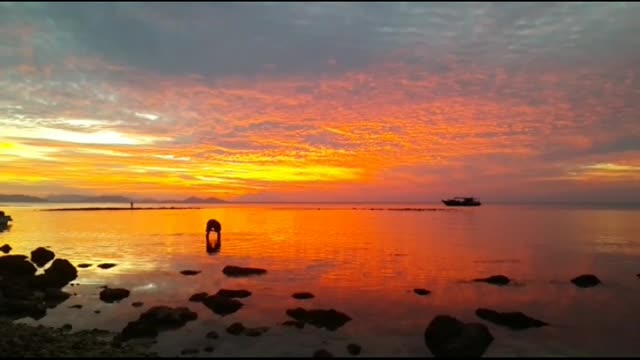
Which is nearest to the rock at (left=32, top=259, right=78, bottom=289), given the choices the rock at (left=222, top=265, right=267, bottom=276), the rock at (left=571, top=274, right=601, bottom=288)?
the rock at (left=222, top=265, right=267, bottom=276)

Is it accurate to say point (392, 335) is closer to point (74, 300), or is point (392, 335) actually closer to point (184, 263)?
point (74, 300)

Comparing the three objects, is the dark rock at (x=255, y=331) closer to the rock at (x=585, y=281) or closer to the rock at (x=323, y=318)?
the rock at (x=323, y=318)

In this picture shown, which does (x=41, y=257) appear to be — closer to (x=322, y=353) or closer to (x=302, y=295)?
(x=302, y=295)

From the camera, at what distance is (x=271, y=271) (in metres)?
38.0

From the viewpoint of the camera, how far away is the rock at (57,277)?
30.9 m

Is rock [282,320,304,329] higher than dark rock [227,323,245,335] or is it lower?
lower

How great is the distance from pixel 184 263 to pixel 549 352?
3129cm

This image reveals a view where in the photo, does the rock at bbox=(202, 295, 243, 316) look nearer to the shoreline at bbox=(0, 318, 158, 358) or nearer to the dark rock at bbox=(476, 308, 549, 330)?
the shoreline at bbox=(0, 318, 158, 358)

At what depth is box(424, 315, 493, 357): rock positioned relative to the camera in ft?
59.8

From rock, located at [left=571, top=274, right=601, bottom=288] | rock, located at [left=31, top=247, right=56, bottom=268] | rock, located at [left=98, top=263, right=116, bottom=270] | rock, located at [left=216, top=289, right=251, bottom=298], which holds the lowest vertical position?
rock, located at [left=571, top=274, right=601, bottom=288]

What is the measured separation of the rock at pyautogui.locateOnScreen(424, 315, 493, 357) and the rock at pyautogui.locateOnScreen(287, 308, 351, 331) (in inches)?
190

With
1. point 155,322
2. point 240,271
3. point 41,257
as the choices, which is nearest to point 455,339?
point 155,322

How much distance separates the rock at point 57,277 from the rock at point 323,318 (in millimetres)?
17148

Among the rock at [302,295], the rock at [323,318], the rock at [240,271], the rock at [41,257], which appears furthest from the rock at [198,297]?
the rock at [41,257]
